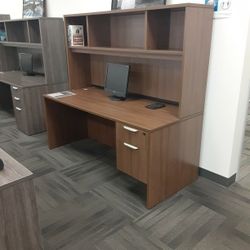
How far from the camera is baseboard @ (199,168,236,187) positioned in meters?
2.49

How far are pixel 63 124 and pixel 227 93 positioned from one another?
6.68 ft

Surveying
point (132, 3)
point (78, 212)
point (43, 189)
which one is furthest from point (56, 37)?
point (78, 212)

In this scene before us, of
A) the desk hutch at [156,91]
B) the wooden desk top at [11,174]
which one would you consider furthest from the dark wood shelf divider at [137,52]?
the wooden desk top at [11,174]

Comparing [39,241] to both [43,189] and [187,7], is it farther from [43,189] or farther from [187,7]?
[187,7]

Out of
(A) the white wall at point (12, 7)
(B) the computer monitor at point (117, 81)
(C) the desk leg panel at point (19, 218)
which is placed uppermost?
(A) the white wall at point (12, 7)

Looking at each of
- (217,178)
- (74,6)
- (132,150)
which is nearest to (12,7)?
(74,6)

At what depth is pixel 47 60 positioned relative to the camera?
11.6 feet

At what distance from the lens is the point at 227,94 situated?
7.35ft

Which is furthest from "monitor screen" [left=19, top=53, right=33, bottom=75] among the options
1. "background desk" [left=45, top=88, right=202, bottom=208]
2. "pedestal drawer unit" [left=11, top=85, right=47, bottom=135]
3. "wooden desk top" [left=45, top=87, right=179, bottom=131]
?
"background desk" [left=45, top=88, right=202, bottom=208]

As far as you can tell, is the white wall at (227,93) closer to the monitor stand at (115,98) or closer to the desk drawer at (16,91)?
the monitor stand at (115,98)

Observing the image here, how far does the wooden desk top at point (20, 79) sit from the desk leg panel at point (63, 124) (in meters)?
0.65

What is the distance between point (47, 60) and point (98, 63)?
0.76 metres

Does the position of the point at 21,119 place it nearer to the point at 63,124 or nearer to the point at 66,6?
the point at 63,124

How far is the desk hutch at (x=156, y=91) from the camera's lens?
2.01 meters
